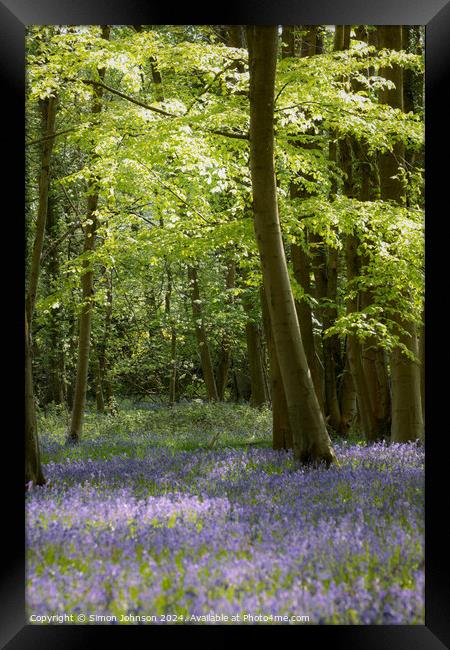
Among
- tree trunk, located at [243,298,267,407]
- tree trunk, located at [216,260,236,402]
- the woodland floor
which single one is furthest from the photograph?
tree trunk, located at [216,260,236,402]

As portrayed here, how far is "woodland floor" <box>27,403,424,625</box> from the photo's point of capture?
13.7ft

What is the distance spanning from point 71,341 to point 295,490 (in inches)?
535

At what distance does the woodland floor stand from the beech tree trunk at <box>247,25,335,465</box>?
1.97 ft

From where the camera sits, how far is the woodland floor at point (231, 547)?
418 centimetres

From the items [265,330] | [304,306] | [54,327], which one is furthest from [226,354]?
[265,330]

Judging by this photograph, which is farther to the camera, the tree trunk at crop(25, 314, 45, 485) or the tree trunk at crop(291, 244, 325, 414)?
the tree trunk at crop(291, 244, 325, 414)

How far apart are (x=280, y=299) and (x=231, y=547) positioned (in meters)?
3.64

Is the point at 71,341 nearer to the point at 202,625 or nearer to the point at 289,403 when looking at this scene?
the point at 289,403

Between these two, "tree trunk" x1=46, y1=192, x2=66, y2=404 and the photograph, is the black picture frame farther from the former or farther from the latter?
"tree trunk" x1=46, y1=192, x2=66, y2=404

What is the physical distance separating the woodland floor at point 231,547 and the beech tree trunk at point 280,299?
0.60 meters

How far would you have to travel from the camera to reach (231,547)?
4.64m
